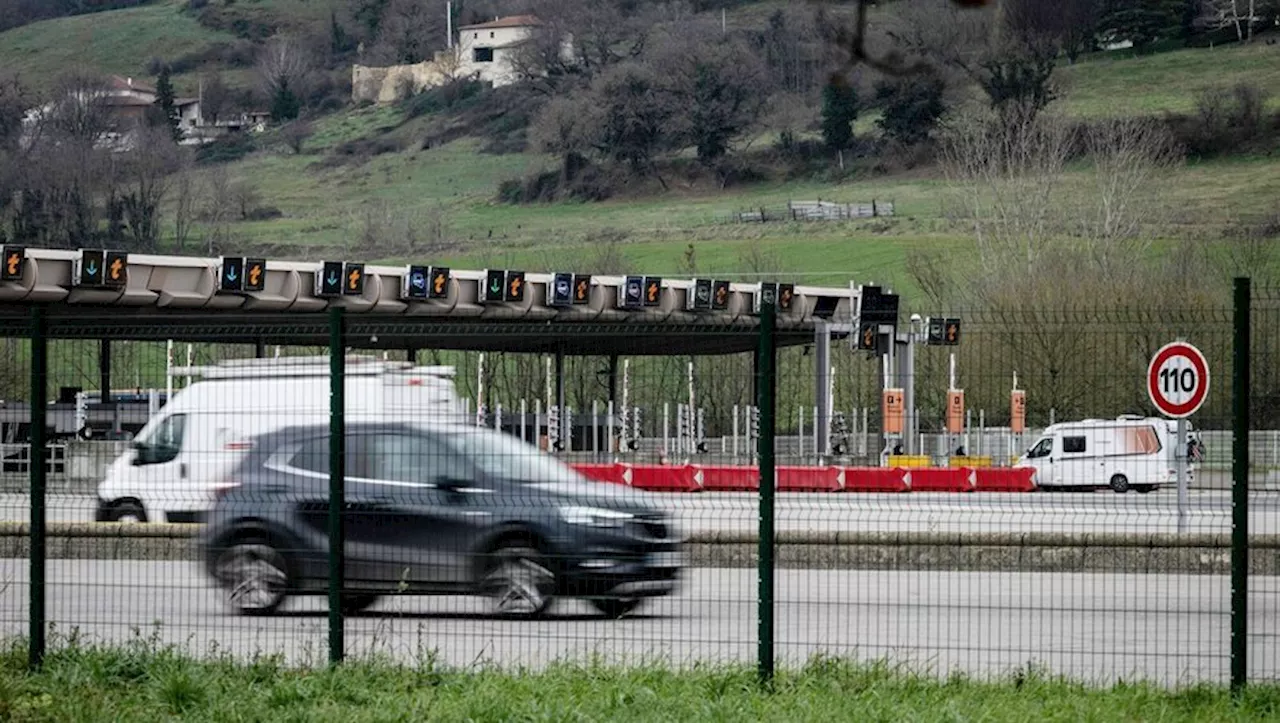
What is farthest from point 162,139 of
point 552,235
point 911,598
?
point 911,598

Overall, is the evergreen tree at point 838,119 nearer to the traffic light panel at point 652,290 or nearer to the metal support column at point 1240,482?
the traffic light panel at point 652,290

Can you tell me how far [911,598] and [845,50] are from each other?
10242mm

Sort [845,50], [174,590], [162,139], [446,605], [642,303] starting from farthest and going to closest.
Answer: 1. [162,139]
2. [642,303]
3. [174,590]
4. [446,605]
5. [845,50]

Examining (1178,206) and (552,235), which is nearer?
(1178,206)

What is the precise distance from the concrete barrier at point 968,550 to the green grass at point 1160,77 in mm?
121901

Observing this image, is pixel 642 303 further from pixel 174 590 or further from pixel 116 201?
pixel 116 201

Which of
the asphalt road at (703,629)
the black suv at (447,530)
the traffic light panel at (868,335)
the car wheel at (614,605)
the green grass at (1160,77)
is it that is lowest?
the asphalt road at (703,629)

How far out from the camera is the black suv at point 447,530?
12727mm

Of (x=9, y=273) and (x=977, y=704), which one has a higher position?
(x=9, y=273)

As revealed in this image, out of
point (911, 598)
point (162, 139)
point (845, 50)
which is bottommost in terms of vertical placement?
point (911, 598)

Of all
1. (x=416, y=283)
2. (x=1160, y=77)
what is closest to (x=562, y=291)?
(x=416, y=283)

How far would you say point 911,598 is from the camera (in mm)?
17344

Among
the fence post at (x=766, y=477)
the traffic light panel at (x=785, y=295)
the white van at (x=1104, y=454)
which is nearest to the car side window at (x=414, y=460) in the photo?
the fence post at (x=766, y=477)

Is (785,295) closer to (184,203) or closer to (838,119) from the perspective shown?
(838,119)
